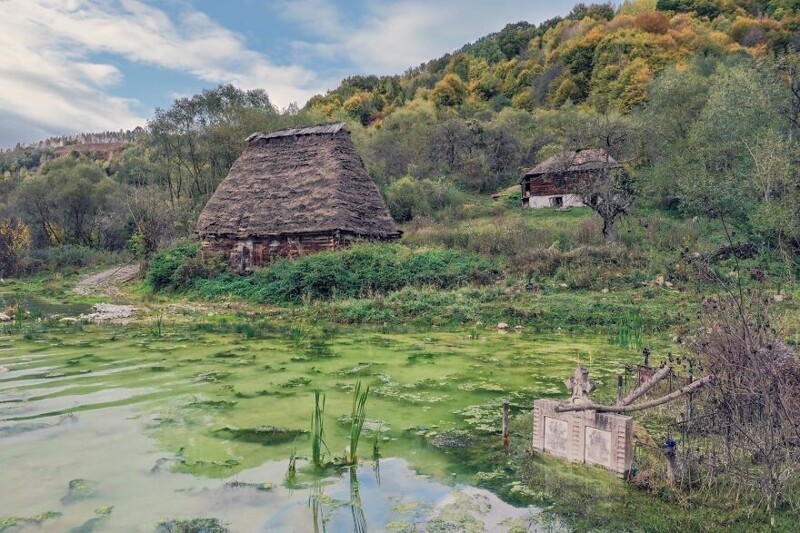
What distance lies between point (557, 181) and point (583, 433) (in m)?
35.2

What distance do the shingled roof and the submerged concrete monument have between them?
18.2 m

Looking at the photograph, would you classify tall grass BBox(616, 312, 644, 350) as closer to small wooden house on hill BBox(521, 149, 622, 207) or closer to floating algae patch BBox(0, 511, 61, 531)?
floating algae patch BBox(0, 511, 61, 531)

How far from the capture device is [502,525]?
446 cm

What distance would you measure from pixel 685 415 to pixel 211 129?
36632 millimetres

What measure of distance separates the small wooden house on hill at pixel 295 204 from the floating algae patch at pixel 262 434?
1687cm

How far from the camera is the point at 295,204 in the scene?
25.3m

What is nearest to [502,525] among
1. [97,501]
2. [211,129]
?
[97,501]

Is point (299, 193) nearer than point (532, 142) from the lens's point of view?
Yes

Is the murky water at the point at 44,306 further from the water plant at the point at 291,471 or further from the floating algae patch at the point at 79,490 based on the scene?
the water plant at the point at 291,471

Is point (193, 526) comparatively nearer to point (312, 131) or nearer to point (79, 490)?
point (79, 490)

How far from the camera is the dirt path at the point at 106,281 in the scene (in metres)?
25.6

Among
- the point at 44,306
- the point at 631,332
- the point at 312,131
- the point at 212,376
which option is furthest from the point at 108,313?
the point at 631,332

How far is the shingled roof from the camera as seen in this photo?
24.5 meters

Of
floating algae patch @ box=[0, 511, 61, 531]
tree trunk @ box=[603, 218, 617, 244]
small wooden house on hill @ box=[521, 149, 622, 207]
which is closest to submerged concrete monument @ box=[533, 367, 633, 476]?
floating algae patch @ box=[0, 511, 61, 531]
